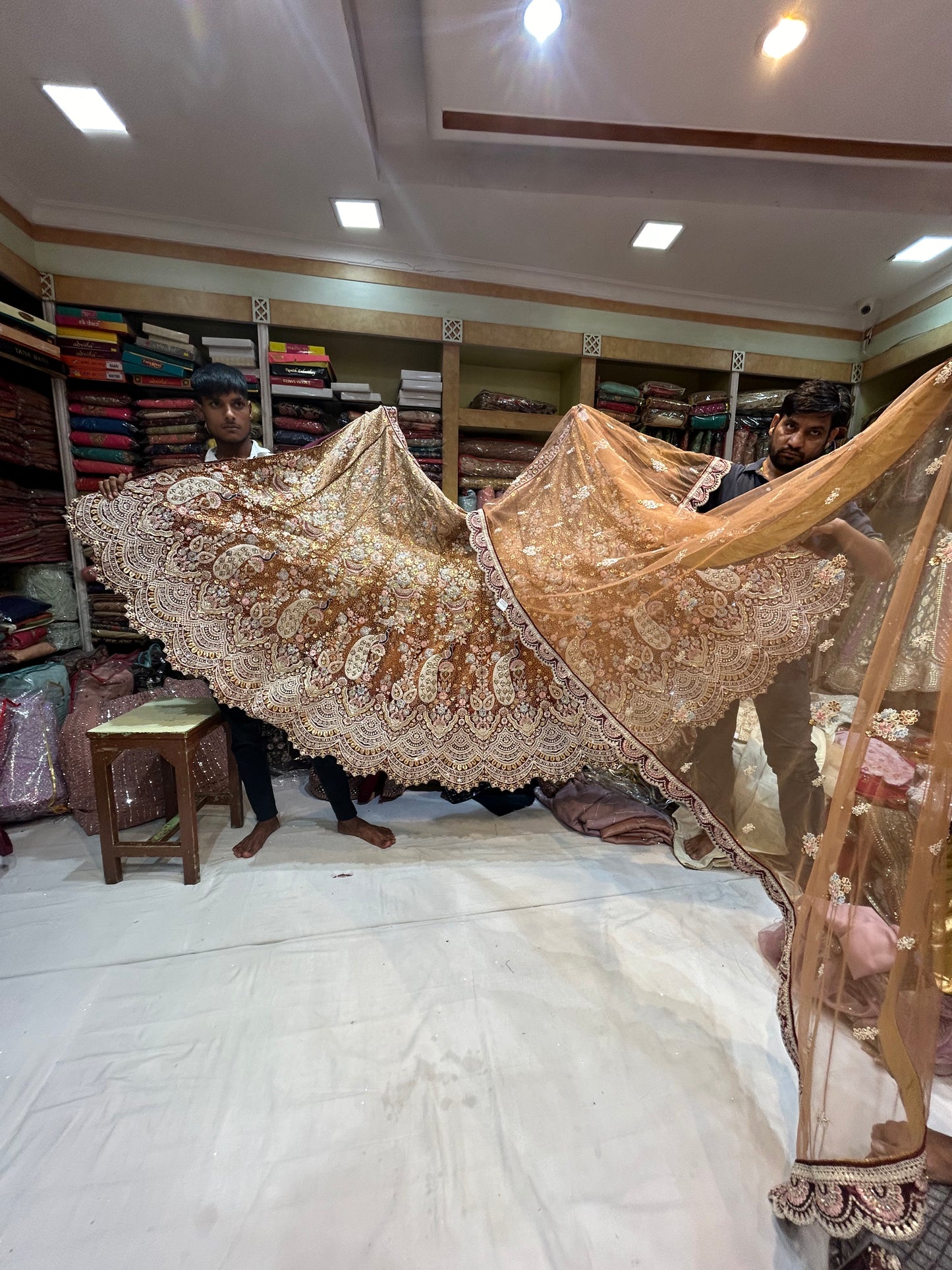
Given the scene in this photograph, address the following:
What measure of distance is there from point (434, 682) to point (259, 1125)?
947 mm

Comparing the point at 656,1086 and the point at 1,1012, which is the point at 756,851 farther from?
the point at 1,1012

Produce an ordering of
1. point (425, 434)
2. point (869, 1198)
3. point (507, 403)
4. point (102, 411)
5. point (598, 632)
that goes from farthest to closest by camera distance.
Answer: point (507, 403) < point (425, 434) < point (102, 411) < point (598, 632) < point (869, 1198)

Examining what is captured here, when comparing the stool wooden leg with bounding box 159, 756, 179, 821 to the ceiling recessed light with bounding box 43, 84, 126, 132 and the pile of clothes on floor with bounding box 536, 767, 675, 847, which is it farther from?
the ceiling recessed light with bounding box 43, 84, 126, 132

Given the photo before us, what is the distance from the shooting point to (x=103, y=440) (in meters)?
2.45

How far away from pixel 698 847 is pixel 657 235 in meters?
2.64

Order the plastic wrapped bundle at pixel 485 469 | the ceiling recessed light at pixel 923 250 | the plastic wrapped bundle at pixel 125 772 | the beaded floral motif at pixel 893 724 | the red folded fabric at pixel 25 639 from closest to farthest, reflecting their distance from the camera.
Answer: the beaded floral motif at pixel 893 724 < the plastic wrapped bundle at pixel 125 772 < the red folded fabric at pixel 25 639 < the ceiling recessed light at pixel 923 250 < the plastic wrapped bundle at pixel 485 469

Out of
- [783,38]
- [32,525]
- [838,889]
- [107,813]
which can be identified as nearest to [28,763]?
[107,813]

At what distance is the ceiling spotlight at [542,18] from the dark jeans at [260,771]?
217 cm

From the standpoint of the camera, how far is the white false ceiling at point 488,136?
4.53 feet

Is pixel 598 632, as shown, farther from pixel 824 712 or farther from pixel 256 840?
pixel 256 840

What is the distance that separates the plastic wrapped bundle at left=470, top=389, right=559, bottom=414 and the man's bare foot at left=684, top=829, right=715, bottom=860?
2.35 m

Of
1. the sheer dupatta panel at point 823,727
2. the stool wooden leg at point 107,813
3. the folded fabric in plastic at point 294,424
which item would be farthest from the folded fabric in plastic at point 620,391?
the stool wooden leg at point 107,813

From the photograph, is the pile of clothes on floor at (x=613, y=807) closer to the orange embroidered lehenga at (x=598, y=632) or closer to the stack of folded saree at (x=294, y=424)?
the orange embroidered lehenga at (x=598, y=632)

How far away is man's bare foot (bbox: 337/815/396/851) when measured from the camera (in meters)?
1.65
